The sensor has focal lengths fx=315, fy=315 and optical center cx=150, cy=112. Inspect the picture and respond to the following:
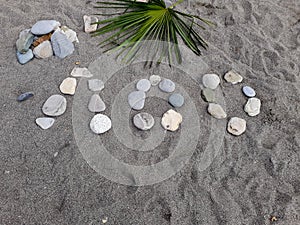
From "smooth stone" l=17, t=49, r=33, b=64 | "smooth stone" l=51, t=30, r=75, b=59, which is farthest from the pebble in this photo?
"smooth stone" l=17, t=49, r=33, b=64

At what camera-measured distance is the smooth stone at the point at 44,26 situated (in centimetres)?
200

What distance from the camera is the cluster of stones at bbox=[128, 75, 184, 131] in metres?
1.71

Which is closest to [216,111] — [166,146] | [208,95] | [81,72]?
[208,95]

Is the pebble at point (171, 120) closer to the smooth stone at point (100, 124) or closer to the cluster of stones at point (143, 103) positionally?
the cluster of stones at point (143, 103)

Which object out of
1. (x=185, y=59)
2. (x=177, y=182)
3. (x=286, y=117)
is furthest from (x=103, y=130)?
(x=286, y=117)

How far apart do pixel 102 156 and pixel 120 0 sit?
1.09 meters

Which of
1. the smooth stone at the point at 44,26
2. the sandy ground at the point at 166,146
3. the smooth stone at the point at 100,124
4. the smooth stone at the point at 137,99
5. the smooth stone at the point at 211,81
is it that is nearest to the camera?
the sandy ground at the point at 166,146

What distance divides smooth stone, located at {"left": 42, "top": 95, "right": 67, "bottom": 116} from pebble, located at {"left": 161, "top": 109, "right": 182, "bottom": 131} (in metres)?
0.56

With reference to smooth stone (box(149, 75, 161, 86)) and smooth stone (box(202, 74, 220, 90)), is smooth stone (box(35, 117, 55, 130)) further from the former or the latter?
smooth stone (box(202, 74, 220, 90))

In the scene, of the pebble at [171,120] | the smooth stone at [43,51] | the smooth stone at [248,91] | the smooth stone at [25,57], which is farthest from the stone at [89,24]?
the smooth stone at [248,91]

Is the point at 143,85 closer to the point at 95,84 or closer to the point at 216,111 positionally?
the point at 95,84

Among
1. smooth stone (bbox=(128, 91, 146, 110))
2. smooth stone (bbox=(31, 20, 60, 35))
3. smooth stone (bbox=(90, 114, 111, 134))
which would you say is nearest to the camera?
smooth stone (bbox=(90, 114, 111, 134))

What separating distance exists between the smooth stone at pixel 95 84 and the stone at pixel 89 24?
1.41ft

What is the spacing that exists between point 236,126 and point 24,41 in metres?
1.37
